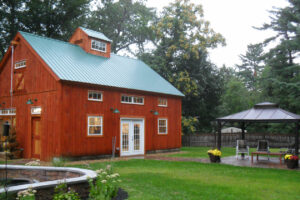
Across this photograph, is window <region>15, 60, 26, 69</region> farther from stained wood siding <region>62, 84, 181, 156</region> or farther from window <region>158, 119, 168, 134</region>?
window <region>158, 119, 168, 134</region>

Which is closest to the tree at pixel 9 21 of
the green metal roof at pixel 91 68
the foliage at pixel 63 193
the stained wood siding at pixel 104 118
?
the green metal roof at pixel 91 68

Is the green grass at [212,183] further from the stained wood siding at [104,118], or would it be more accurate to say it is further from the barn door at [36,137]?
the barn door at [36,137]

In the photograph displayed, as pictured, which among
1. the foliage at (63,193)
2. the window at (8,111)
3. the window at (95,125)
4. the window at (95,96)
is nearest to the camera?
the foliage at (63,193)

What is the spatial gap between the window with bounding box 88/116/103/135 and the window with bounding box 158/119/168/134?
4.87 m

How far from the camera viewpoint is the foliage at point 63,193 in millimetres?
5480

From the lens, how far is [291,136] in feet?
76.2

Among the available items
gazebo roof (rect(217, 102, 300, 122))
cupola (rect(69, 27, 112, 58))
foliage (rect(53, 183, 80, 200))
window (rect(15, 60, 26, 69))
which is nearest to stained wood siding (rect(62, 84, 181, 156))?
window (rect(15, 60, 26, 69))

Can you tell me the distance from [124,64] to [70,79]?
687cm

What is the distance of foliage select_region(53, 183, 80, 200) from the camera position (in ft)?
18.0

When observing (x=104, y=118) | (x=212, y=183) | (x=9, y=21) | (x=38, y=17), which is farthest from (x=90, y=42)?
(x=212, y=183)

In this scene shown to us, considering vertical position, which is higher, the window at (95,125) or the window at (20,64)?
the window at (20,64)

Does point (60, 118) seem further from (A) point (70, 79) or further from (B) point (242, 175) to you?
(B) point (242, 175)

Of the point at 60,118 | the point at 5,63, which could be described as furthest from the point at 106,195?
the point at 5,63

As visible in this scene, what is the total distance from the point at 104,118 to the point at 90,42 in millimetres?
5307
